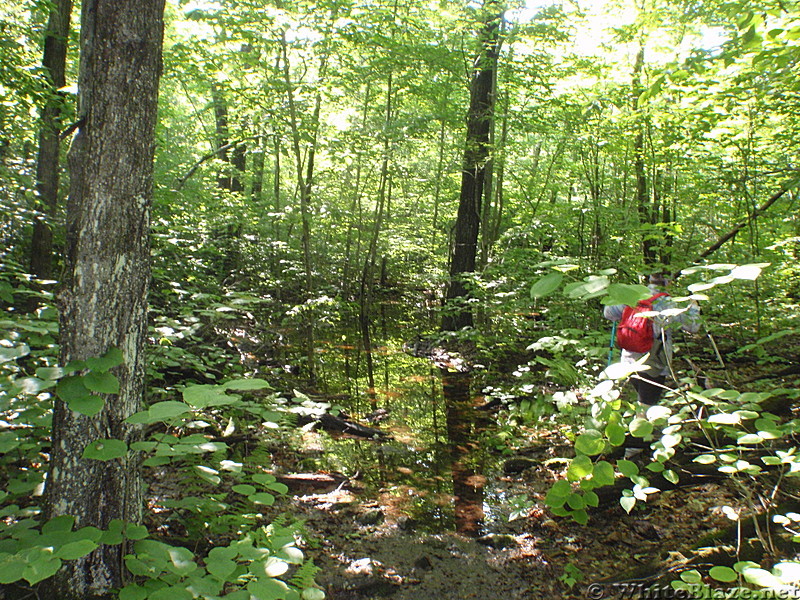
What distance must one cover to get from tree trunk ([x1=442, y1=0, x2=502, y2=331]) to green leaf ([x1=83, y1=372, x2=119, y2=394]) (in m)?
7.92

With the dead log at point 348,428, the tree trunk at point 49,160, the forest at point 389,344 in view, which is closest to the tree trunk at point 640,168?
the forest at point 389,344

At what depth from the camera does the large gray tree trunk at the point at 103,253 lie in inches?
88.4

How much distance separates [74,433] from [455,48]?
11.3 meters

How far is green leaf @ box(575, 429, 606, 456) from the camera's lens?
2.29 meters

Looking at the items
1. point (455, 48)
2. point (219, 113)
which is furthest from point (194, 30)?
point (455, 48)

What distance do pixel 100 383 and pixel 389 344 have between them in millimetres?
9809

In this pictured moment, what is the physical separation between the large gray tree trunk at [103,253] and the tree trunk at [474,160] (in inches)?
302

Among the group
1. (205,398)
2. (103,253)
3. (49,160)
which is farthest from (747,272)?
(49,160)

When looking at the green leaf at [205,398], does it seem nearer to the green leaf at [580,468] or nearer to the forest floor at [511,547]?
the green leaf at [580,468]

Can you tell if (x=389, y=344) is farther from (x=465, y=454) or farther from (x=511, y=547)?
(x=511, y=547)

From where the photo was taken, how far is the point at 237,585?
2.50 m

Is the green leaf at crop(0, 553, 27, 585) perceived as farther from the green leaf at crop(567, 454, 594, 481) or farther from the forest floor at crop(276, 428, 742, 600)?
the green leaf at crop(567, 454, 594, 481)

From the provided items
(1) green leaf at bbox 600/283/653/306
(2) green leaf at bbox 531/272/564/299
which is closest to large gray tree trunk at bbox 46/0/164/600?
(2) green leaf at bbox 531/272/564/299

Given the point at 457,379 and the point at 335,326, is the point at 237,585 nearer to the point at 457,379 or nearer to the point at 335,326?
the point at 457,379
